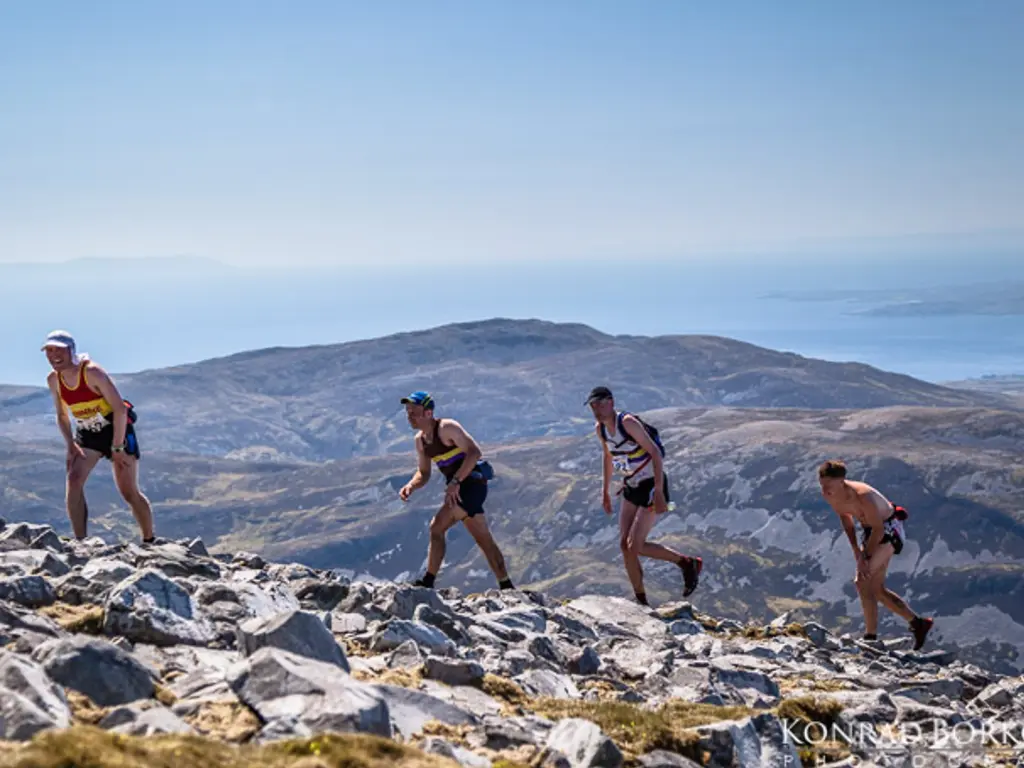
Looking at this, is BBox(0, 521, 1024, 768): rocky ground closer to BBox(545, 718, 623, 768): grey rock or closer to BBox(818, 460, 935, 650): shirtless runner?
BBox(545, 718, 623, 768): grey rock

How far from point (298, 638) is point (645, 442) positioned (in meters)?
10.9

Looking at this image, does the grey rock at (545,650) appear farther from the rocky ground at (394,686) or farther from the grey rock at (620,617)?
the grey rock at (620,617)

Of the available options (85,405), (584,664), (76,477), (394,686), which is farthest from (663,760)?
(76,477)

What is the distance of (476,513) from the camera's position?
19.4 metres

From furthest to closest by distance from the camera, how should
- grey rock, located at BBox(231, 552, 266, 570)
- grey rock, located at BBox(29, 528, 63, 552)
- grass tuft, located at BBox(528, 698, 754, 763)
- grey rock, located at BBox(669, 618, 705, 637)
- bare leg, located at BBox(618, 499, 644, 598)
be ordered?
bare leg, located at BBox(618, 499, 644, 598), grey rock, located at BBox(231, 552, 266, 570), grey rock, located at BBox(669, 618, 705, 637), grey rock, located at BBox(29, 528, 63, 552), grass tuft, located at BBox(528, 698, 754, 763)

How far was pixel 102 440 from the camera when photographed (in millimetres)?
18531

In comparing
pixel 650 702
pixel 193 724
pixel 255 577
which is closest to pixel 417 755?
pixel 193 724

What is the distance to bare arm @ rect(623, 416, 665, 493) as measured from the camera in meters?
19.9

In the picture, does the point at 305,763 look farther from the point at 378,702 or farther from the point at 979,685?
the point at 979,685

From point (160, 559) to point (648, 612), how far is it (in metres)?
9.26

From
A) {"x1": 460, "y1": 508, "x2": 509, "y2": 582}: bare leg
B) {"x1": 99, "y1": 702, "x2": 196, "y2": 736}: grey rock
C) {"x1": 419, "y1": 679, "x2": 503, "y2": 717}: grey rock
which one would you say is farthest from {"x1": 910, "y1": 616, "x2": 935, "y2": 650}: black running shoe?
{"x1": 99, "y1": 702, "x2": 196, "y2": 736}: grey rock

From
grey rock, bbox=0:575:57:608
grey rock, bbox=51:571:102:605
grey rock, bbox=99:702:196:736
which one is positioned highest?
grey rock, bbox=99:702:196:736

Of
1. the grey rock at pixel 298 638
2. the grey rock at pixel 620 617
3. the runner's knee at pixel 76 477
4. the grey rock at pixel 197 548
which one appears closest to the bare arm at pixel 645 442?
the grey rock at pixel 620 617

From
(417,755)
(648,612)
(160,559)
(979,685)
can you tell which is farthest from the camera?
(648,612)
